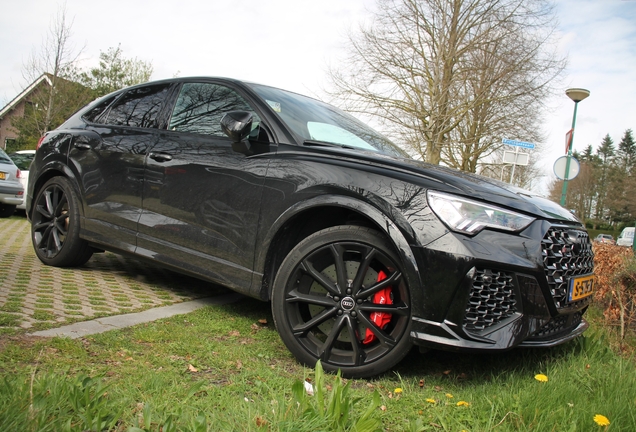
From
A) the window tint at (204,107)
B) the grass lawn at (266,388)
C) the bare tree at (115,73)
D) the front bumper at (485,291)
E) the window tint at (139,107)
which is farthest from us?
the bare tree at (115,73)

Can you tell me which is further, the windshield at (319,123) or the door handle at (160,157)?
the door handle at (160,157)

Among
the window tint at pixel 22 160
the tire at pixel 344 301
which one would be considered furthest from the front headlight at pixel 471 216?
the window tint at pixel 22 160

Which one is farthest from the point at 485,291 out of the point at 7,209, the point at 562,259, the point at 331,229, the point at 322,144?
the point at 7,209

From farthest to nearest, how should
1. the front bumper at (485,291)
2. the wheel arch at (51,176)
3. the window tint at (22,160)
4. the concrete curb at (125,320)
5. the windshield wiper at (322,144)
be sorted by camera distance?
1. the window tint at (22,160)
2. the wheel arch at (51,176)
3. the windshield wiper at (322,144)
4. the concrete curb at (125,320)
5. the front bumper at (485,291)

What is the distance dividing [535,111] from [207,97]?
57.0ft

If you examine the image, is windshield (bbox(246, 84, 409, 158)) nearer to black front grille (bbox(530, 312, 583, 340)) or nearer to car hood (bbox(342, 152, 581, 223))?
car hood (bbox(342, 152, 581, 223))

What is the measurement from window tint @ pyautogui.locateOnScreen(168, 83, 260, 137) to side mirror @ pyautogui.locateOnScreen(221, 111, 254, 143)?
0.27 metres

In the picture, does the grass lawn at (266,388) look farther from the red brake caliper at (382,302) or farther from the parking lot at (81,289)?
the parking lot at (81,289)

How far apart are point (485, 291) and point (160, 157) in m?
2.40

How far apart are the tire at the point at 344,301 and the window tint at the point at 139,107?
74.4 inches

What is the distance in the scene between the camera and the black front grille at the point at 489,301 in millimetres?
2322

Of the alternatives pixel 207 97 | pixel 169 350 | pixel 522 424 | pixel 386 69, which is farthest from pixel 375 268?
pixel 386 69

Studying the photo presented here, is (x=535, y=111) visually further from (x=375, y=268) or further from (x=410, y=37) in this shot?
(x=375, y=268)

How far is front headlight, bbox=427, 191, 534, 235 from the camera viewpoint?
2352 millimetres
